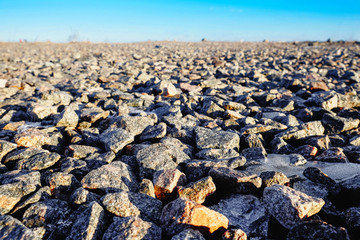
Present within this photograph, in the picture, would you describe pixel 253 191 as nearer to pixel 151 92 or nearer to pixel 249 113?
pixel 249 113

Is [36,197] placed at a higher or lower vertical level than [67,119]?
lower

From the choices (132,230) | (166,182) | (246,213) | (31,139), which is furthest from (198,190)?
(31,139)

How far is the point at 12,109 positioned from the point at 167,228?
4214 millimetres

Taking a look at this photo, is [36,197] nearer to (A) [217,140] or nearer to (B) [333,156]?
(A) [217,140]

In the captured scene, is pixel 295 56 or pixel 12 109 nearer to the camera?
pixel 12 109

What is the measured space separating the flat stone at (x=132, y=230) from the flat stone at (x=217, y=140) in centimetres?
143

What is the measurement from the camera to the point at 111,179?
216cm

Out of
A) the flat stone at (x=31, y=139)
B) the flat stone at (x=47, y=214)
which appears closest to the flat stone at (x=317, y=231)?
the flat stone at (x=47, y=214)

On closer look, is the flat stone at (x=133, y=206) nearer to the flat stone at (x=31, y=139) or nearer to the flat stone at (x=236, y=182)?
the flat stone at (x=236, y=182)

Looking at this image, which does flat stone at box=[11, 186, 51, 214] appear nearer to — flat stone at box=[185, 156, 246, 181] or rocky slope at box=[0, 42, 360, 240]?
rocky slope at box=[0, 42, 360, 240]

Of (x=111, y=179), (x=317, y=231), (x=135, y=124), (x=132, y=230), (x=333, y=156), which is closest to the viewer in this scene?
(x=317, y=231)

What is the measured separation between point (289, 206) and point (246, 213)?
0.32 meters

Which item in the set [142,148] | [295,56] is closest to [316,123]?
[142,148]

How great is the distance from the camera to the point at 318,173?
85.7 inches
